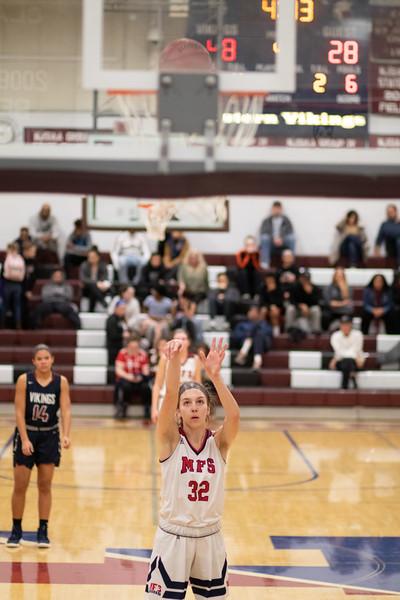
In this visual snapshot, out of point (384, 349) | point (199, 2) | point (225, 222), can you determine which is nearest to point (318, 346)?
point (384, 349)

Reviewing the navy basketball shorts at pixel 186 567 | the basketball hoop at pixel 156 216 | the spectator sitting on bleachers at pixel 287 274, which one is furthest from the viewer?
the spectator sitting on bleachers at pixel 287 274

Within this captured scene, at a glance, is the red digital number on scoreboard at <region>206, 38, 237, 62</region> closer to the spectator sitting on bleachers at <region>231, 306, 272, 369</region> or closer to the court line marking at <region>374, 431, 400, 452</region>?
the court line marking at <region>374, 431, 400, 452</region>

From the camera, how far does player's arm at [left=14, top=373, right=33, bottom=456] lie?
8.23m

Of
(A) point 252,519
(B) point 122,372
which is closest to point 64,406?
(A) point 252,519

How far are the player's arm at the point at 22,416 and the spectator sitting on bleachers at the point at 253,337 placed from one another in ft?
30.7

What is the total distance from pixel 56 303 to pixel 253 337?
3.54 meters

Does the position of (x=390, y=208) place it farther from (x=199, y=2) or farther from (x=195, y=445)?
(x=195, y=445)

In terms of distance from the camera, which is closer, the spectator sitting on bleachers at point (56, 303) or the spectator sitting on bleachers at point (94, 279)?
the spectator sitting on bleachers at point (56, 303)

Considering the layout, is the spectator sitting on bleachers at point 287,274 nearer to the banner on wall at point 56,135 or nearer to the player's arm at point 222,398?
the banner on wall at point 56,135

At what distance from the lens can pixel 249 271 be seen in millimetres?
19203

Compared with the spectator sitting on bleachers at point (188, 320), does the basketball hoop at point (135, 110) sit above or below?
above

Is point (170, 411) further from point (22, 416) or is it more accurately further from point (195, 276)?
point (195, 276)

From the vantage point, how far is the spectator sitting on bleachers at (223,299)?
18.6 metres

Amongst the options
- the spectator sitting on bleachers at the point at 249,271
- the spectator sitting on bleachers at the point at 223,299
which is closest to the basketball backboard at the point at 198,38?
the spectator sitting on bleachers at the point at 223,299
